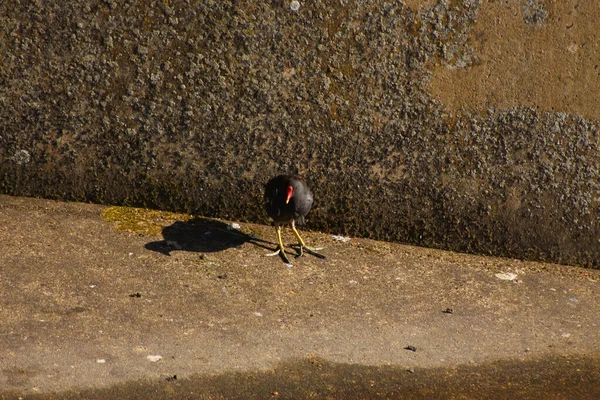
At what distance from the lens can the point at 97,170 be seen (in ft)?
13.8

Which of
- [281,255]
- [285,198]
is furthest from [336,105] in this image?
[281,255]

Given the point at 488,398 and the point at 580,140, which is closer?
the point at 488,398

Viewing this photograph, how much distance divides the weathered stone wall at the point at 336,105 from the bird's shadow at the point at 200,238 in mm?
244

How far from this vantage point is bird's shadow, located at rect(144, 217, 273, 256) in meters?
3.91

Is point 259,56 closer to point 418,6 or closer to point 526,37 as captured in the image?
point 418,6

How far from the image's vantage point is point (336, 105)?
412cm

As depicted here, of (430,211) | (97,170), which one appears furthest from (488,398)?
(97,170)

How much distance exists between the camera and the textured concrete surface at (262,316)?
9.25ft

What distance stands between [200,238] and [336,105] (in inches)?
42.9

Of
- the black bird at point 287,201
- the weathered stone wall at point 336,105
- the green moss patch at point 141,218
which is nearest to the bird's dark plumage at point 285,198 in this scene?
the black bird at point 287,201

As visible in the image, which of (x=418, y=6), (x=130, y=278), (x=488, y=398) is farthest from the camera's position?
(x=418, y=6)

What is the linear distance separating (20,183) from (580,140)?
3265 millimetres

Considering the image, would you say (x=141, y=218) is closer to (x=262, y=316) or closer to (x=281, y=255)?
(x=281, y=255)

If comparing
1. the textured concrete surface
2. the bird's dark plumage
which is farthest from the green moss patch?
the bird's dark plumage
